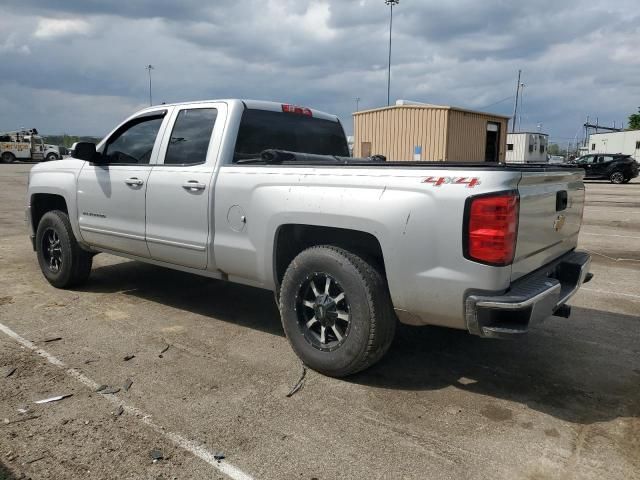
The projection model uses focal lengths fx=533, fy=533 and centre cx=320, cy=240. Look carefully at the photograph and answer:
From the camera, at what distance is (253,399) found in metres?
3.40

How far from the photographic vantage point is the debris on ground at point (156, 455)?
2.75 meters

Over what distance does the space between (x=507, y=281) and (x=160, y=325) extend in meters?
3.11

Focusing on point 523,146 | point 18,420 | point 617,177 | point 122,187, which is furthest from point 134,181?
point 523,146

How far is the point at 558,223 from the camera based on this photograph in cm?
370

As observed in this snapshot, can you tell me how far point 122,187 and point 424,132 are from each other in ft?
70.0

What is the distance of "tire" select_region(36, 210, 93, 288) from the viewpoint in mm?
5719

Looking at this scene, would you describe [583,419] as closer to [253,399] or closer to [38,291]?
[253,399]

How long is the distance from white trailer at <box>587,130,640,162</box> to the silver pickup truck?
55162 mm

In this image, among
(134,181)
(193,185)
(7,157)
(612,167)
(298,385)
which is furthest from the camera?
(7,157)

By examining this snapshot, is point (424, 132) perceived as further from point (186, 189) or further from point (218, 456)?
point (218, 456)

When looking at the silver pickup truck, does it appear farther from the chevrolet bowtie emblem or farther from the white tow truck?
the white tow truck

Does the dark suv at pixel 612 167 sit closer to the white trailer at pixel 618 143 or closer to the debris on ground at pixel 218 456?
the white trailer at pixel 618 143

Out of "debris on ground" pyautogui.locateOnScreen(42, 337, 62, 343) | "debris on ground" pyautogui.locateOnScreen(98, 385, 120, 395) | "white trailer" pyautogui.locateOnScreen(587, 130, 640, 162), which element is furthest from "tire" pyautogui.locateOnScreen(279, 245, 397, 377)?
"white trailer" pyautogui.locateOnScreen(587, 130, 640, 162)

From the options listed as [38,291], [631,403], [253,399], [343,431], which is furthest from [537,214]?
[38,291]
